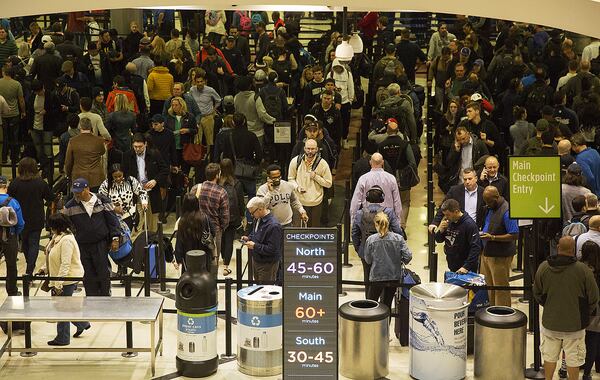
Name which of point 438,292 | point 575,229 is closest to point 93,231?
point 438,292

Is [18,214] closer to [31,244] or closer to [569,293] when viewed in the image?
[31,244]

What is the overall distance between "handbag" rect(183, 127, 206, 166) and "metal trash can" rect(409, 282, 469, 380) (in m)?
6.75

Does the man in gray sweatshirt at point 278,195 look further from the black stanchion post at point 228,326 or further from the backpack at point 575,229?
the backpack at point 575,229

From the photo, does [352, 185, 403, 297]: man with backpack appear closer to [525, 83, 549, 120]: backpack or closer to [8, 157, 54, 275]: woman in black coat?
[8, 157, 54, 275]: woman in black coat

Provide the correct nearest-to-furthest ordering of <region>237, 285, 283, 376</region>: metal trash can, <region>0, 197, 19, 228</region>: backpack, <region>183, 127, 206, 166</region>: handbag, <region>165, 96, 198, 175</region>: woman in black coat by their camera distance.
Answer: <region>237, 285, 283, 376</region>: metal trash can, <region>0, 197, 19, 228</region>: backpack, <region>165, 96, 198, 175</region>: woman in black coat, <region>183, 127, 206, 166</region>: handbag

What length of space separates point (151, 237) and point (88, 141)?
1927mm

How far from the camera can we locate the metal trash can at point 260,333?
11812 mm

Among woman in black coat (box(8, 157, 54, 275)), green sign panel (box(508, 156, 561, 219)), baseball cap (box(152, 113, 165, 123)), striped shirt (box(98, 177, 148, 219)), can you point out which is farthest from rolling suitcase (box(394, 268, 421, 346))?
baseball cap (box(152, 113, 165, 123))

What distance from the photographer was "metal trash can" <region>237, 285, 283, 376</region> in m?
11.8

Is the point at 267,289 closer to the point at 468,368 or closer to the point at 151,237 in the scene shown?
the point at 468,368

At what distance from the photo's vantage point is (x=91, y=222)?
12664 millimetres

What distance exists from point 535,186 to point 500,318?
151 centimetres

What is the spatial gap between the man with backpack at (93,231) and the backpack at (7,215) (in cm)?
105

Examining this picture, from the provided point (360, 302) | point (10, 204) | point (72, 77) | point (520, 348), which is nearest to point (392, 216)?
point (360, 302)
